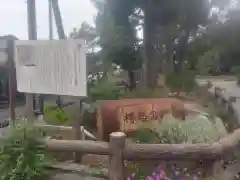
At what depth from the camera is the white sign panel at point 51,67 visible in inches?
183

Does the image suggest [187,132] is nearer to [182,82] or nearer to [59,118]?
[59,118]

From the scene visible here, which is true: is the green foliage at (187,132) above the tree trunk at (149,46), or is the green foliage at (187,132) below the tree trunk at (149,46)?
below

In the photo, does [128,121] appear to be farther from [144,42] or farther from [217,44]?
[217,44]

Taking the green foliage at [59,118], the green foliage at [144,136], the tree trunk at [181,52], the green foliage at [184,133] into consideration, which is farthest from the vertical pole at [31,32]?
the tree trunk at [181,52]

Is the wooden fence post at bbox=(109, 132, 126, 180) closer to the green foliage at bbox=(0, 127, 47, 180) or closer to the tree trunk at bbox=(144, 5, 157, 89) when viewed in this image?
→ the green foliage at bbox=(0, 127, 47, 180)

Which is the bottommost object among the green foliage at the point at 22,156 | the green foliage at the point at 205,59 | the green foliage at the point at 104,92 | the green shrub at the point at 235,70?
the green foliage at the point at 22,156

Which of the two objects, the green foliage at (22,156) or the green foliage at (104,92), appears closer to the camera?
the green foliage at (22,156)

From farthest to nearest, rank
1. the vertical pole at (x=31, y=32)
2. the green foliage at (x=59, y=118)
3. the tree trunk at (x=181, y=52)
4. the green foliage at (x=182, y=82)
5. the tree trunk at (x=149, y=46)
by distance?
the tree trunk at (x=181, y=52), the tree trunk at (x=149, y=46), the green foliage at (x=182, y=82), the green foliage at (x=59, y=118), the vertical pole at (x=31, y=32)

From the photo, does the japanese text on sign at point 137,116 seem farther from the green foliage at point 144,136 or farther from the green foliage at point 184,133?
the green foliage at point 184,133

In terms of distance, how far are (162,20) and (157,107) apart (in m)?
7.21

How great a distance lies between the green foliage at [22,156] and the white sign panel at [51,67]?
858mm

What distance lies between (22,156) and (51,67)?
134 cm

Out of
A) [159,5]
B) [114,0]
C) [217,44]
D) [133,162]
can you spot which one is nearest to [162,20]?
[159,5]

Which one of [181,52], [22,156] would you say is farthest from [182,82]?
[22,156]
